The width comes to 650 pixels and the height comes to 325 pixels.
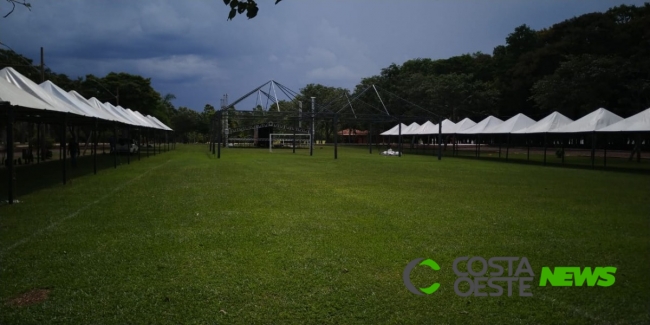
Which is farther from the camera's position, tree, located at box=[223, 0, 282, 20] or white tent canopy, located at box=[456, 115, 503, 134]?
white tent canopy, located at box=[456, 115, 503, 134]

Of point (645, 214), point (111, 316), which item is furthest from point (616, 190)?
point (111, 316)

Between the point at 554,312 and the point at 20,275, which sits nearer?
the point at 554,312

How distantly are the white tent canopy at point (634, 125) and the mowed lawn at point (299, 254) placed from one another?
9.90 metres

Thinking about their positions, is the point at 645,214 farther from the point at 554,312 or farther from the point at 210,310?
the point at 210,310

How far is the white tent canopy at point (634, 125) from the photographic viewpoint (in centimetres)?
1927

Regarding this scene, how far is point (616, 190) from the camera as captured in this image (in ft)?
41.8

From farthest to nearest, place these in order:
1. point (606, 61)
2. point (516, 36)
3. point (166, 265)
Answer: point (516, 36), point (606, 61), point (166, 265)

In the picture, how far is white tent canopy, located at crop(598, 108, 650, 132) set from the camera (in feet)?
63.2

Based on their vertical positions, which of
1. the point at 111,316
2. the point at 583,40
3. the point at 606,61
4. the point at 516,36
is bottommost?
the point at 111,316

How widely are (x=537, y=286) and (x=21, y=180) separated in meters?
14.7

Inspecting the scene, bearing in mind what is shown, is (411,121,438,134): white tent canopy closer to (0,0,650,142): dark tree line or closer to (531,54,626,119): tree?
(0,0,650,142): dark tree line

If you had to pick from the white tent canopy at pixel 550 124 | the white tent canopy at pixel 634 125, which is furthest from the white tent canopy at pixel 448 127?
the white tent canopy at pixel 634 125

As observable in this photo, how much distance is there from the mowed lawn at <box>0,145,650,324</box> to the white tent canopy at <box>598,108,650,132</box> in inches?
390

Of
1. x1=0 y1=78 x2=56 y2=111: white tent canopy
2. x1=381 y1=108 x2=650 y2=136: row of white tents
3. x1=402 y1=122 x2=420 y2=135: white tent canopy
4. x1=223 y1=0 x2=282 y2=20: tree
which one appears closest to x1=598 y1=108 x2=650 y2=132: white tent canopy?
x1=381 y1=108 x2=650 y2=136: row of white tents
